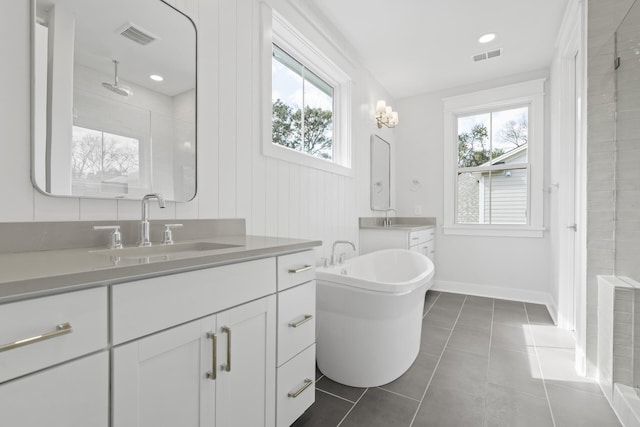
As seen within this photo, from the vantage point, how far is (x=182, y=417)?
860mm

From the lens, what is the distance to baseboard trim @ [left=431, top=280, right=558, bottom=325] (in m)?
3.35

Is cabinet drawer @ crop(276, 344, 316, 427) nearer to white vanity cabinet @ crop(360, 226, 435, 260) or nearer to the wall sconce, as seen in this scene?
white vanity cabinet @ crop(360, 226, 435, 260)

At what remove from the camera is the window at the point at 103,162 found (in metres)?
1.11

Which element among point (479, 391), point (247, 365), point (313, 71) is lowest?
point (479, 391)

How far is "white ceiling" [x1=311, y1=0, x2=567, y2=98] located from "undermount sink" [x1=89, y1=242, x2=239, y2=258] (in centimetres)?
217

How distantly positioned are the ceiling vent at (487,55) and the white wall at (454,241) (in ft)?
1.97

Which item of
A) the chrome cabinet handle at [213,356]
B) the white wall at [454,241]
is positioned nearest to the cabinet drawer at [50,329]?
the chrome cabinet handle at [213,356]

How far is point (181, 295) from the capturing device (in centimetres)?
86

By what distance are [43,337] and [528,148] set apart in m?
4.36

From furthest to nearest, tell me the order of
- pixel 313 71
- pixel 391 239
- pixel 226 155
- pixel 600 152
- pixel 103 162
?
pixel 391 239
pixel 313 71
pixel 600 152
pixel 226 155
pixel 103 162

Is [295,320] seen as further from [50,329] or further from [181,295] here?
[50,329]

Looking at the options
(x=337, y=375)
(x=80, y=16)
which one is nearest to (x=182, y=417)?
(x=337, y=375)

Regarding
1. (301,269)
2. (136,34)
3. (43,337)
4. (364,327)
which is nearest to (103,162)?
(136,34)

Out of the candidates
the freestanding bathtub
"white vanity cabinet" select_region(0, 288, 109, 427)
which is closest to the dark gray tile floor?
the freestanding bathtub
